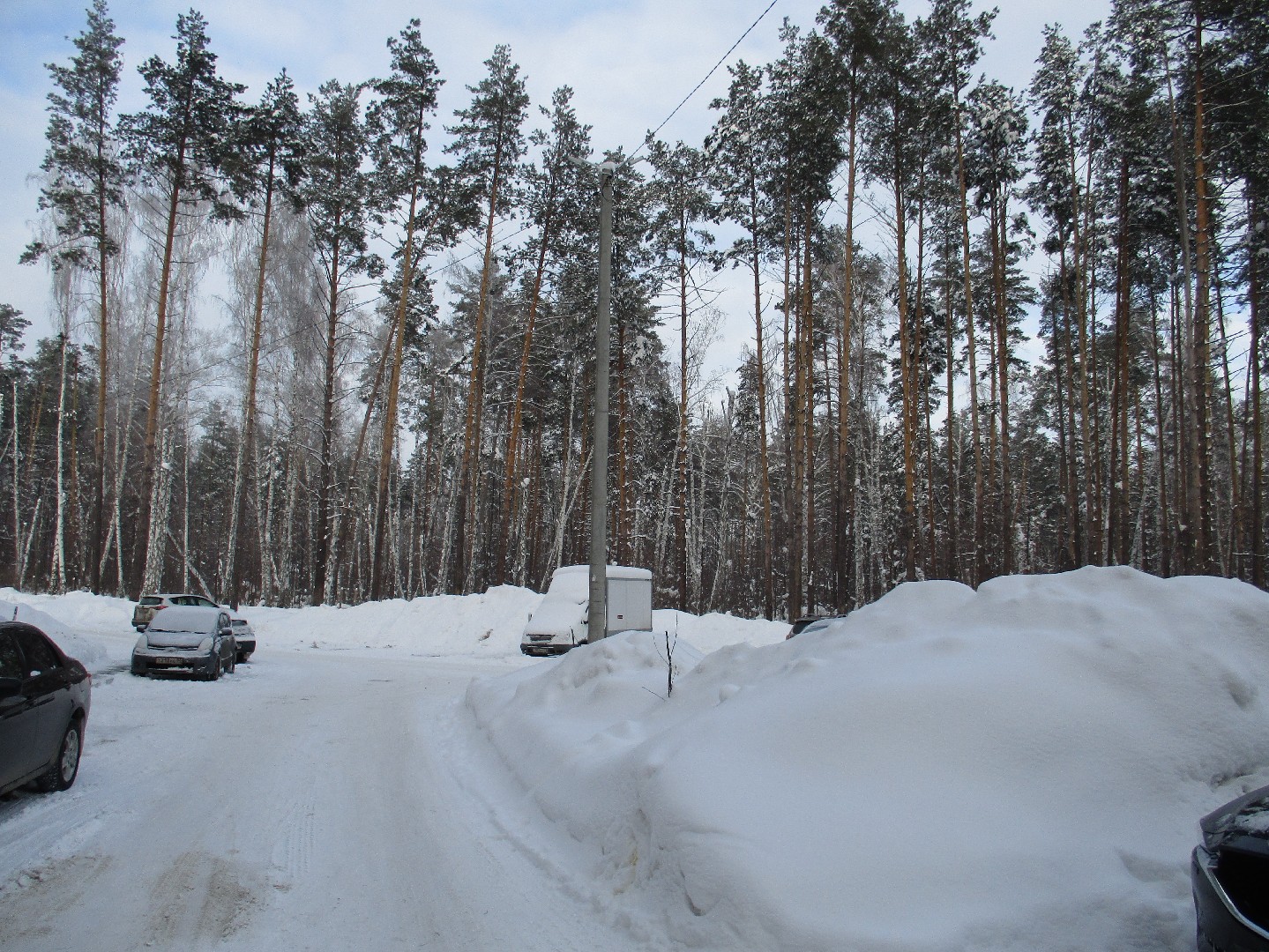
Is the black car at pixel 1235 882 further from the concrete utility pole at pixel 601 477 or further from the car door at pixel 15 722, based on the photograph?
the concrete utility pole at pixel 601 477

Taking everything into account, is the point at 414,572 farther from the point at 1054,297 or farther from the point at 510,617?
the point at 1054,297

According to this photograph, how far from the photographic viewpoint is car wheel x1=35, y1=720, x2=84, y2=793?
6266 millimetres

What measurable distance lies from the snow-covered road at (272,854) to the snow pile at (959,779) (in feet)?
2.04

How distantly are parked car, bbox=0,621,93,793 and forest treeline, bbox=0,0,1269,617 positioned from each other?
1093cm

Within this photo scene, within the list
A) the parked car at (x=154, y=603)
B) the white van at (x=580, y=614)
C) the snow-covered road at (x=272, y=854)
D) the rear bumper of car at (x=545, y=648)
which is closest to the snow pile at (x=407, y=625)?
the parked car at (x=154, y=603)

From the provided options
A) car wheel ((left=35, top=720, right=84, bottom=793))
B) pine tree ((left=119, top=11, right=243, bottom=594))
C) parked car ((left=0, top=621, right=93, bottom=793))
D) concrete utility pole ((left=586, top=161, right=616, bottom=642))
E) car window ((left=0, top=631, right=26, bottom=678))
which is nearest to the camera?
parked car ((left=0, top=621, right=93, bottom=793))

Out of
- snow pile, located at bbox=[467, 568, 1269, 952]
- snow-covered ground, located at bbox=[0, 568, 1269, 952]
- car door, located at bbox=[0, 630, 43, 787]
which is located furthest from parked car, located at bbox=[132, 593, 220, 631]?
snow pile, located at bbox=[467, 568, 1269, 952]

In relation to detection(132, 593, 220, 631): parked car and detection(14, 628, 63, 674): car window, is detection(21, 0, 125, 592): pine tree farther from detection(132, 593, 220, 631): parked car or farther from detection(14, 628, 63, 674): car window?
detection(14, 628, 63, 674): car window

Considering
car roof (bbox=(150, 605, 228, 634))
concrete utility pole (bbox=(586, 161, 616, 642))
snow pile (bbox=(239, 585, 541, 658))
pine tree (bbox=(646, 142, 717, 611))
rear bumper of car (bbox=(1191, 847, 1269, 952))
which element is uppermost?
pine tree (bbox=(646, 142, 717, 611))

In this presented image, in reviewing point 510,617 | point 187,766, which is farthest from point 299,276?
point 187,766

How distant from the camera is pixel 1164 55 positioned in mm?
18219

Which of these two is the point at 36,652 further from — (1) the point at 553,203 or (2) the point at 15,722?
(1) the point at 553,203

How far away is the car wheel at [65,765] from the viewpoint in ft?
20.6

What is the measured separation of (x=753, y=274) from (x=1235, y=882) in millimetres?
23762
